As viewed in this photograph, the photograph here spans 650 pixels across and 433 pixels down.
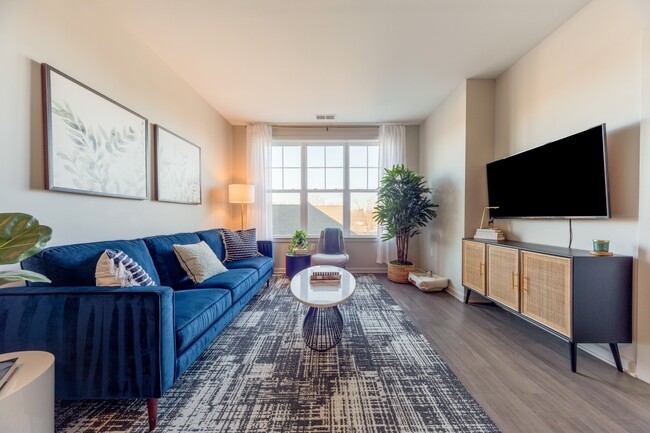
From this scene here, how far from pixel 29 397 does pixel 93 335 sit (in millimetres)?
350

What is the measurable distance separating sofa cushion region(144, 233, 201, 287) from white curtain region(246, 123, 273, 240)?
1.98 metres

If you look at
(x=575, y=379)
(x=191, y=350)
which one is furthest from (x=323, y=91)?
(x=575, y=379)

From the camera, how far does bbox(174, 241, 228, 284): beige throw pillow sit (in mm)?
2207

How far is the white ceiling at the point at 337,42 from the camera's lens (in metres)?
1.91

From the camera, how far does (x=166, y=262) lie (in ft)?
7.01

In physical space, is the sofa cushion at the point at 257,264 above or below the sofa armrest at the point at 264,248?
below

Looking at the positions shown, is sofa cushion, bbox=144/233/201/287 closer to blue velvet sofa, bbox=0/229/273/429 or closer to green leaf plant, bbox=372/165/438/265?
blue velvet sofa, bbox=0/229/273/429

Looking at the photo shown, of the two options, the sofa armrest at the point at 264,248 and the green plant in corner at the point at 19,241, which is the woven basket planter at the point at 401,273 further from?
the green plant in corner at the point at 19,241

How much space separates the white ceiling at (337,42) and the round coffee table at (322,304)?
2.20m

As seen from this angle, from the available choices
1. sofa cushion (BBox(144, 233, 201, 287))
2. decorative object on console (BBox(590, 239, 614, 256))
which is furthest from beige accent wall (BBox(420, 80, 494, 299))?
sofa cushion (BBox(144, 233, 201, 287))

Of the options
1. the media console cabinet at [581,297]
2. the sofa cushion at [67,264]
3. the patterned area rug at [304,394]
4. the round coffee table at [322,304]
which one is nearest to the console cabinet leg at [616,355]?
the media console cabinet at [581,297]

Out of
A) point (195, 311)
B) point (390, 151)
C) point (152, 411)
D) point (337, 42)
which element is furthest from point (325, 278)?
point (390, 151)

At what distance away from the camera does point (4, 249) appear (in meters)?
0.89

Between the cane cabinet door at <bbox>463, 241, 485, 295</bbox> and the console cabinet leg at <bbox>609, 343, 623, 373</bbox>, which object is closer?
the console cabinet leg at <bbox>609, 343, 623, 373</bbox>
